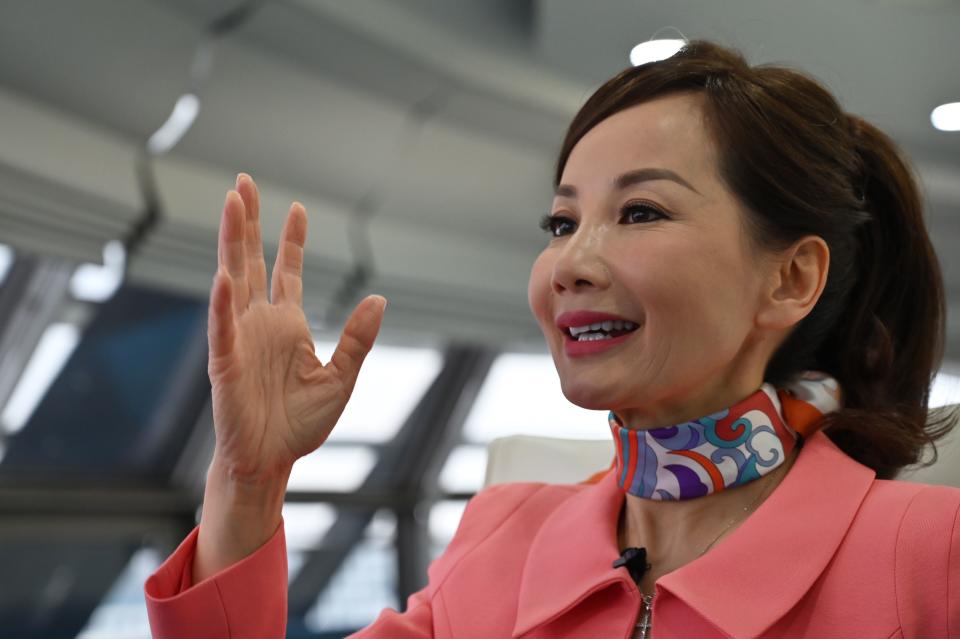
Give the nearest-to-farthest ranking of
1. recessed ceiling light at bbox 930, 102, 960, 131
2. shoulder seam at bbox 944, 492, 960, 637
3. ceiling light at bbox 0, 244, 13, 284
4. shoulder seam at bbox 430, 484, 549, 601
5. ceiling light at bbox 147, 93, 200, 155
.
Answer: shoulder seam at bbox 944, 492, 960, 637
shoulder seam at bbox 430, 484, 549, 601
ceiling light at bbox 147, 93, 200, 155
ceiling light at bbox 0, 244, 13, 284
recessed ceiling light at bbox 930, 102, 960, 131

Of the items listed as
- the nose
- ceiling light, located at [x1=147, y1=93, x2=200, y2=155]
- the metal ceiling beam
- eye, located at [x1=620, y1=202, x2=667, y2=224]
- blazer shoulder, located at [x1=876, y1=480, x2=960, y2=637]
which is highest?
ceiling light, located at [x1=147, y1=93, x2=200, y2=155]

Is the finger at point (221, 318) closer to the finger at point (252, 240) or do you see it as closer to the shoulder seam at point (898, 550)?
the finger at point (252, 240)

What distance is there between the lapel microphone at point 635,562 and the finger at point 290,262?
47 centimetres

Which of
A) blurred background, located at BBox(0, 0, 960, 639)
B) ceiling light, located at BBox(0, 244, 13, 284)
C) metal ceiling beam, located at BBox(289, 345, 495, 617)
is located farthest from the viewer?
metal ceiling beam, located at BBox(289, 345, 495, 617)

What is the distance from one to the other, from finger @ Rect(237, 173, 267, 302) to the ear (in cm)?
57

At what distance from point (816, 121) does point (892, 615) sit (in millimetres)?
584


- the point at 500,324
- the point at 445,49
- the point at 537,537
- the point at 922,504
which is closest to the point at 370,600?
the point at 500,324

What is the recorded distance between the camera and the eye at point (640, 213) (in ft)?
3.89

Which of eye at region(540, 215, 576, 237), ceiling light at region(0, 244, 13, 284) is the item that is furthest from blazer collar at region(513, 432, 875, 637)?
ceiling light at region(0, 244, 13, 284)

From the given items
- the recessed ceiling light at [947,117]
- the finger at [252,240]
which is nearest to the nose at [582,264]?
the finger at [252,240]

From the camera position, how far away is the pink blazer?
1033 mm

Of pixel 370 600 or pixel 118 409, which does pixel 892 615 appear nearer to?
pixel 118 409

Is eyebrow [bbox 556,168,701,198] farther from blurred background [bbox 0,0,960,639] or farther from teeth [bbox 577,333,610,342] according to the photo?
blurred background [bbox 0,0,960,639]

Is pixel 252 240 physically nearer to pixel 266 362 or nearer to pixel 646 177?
pixel 266 362
